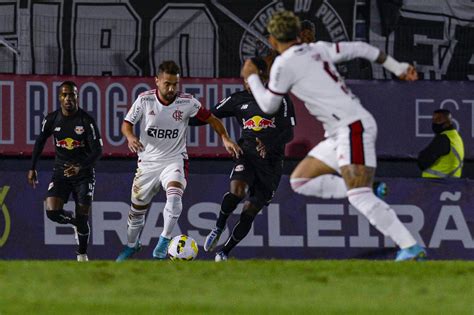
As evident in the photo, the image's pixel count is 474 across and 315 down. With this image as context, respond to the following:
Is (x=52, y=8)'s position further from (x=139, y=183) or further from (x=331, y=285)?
(x=331, y=285)

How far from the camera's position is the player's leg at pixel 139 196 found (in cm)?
1492

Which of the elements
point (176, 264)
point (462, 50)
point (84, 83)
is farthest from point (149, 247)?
point (176, 264)

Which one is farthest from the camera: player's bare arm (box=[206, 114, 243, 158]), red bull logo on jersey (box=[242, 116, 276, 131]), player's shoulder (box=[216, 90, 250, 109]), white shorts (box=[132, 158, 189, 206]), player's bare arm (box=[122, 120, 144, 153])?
player's shoulder (box=[216, 90, 250, 109])

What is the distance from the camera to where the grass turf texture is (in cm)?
838

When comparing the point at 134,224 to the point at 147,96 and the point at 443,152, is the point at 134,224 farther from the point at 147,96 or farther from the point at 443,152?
the point at 443,152

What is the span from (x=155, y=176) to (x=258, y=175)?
1.32 metres

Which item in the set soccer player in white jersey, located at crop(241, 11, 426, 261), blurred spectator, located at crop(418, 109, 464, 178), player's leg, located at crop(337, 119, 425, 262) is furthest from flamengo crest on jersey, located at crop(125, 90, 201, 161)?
blurred spectator, located at crop(418, 109, 464, 178)

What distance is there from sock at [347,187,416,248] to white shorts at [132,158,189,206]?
3964 mm

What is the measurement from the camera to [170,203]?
14414 mm

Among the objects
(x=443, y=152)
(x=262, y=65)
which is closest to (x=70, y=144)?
(x=262, y=65)

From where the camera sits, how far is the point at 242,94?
15.8m

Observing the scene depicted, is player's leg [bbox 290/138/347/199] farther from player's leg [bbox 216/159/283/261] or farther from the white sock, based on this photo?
player's leg [bbox 216/159/283/261]

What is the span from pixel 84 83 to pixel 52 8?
121 centimetres

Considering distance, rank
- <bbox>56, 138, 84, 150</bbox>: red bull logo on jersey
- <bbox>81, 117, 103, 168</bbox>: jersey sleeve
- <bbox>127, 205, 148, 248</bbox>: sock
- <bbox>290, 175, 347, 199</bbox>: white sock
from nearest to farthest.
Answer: <bbox>290, 175, 347, 199</bbox>: white sock, <bbox>127, 205, 148, 248</bbox>: sock, <bbox>81, 117, 103, 168</bbox>: jersey sleeve, <bbox>56, 138, 84, 150</bbox>: red bull logo on jersey
